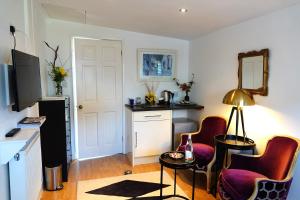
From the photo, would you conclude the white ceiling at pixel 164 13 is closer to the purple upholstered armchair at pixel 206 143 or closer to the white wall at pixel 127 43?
the white wall at pixel 127 43

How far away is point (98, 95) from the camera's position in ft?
13.0

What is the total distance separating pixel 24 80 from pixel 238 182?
220cm

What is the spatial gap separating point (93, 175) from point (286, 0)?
329cm

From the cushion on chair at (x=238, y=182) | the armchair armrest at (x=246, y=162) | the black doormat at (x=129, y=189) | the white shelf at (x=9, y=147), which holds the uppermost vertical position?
the white shelf at (x=9, y=147)

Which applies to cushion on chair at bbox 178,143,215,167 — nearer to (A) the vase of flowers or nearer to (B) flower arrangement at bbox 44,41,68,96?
(A) the vase of flowers

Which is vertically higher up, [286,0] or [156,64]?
[286,0]

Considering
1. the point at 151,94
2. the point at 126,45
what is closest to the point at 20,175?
the point at 151,94

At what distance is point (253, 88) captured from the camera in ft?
8.99

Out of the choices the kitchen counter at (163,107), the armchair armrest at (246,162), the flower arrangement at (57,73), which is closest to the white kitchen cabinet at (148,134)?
the kitchen counter at (163,107)

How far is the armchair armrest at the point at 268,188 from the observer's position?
77.5 inches

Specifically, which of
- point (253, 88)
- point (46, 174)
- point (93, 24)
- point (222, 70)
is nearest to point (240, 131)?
Result: point (253, 88)

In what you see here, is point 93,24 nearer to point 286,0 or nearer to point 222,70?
point 222,70

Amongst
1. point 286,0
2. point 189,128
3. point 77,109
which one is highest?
point 286,0

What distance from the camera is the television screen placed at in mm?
1688
